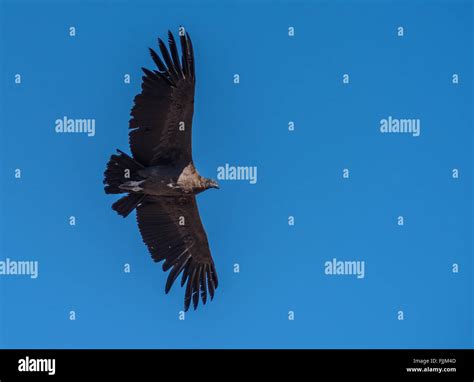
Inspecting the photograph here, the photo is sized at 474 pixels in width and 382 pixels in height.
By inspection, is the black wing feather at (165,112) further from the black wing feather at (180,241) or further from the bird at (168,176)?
the black wing feather at (180,241)

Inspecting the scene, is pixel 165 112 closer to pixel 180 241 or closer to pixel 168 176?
pixel 168 176

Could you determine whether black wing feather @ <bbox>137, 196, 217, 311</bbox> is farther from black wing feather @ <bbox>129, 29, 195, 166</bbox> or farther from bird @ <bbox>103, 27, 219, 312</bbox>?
black wing feather @ <bbox>129, 29, 195, 166</bbox>

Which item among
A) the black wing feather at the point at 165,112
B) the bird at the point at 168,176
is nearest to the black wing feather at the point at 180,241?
the bird at the point at 168,176

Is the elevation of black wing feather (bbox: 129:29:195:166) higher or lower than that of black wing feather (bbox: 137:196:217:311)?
higher

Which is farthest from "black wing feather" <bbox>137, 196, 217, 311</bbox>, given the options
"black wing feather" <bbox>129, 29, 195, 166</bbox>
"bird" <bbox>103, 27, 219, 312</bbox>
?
"black wing feather" <bbox>129, 29, 195, 166</bbox>

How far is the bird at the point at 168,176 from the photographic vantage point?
12695 mm

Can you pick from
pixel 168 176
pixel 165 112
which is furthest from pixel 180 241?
pixel 165 112

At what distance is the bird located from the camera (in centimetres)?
1270

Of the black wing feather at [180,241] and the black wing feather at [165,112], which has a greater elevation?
the black wing feather at [165,112]

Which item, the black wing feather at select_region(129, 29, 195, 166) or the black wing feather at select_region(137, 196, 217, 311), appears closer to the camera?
the black wing feather at select_region(129, 29, 195, 166)
